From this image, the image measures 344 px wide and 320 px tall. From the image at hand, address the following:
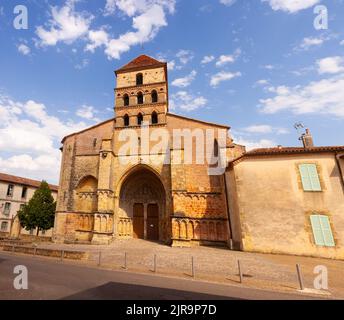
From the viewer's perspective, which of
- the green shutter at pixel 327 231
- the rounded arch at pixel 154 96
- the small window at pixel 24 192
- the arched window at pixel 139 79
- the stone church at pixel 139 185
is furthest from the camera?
the small window at pixel 24 192

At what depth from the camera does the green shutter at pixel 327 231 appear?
1029 centimetres

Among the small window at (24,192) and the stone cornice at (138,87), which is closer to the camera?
the stone cornice at (138,87)

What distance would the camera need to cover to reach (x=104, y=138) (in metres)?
16.7

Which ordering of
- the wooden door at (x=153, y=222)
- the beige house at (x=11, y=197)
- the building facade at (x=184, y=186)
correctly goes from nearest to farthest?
the building facade at (x=184, y=186) < the wooden door at (x=153, y=222) < the beige house at (x=11, y=197)

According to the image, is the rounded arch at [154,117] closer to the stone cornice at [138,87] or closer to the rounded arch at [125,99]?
the stone cornice at [138,87]

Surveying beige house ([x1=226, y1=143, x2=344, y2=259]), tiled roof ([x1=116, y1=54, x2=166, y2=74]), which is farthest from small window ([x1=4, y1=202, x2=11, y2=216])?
beige house ([x1=226, y1=143, x2=344, y2=259])

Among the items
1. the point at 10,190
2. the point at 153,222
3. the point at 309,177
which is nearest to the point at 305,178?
the point at 309,177

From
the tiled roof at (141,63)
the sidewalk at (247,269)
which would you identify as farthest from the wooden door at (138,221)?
the tiled roof at (141,63)

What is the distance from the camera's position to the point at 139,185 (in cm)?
1839

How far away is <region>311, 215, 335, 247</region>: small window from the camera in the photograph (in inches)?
407
